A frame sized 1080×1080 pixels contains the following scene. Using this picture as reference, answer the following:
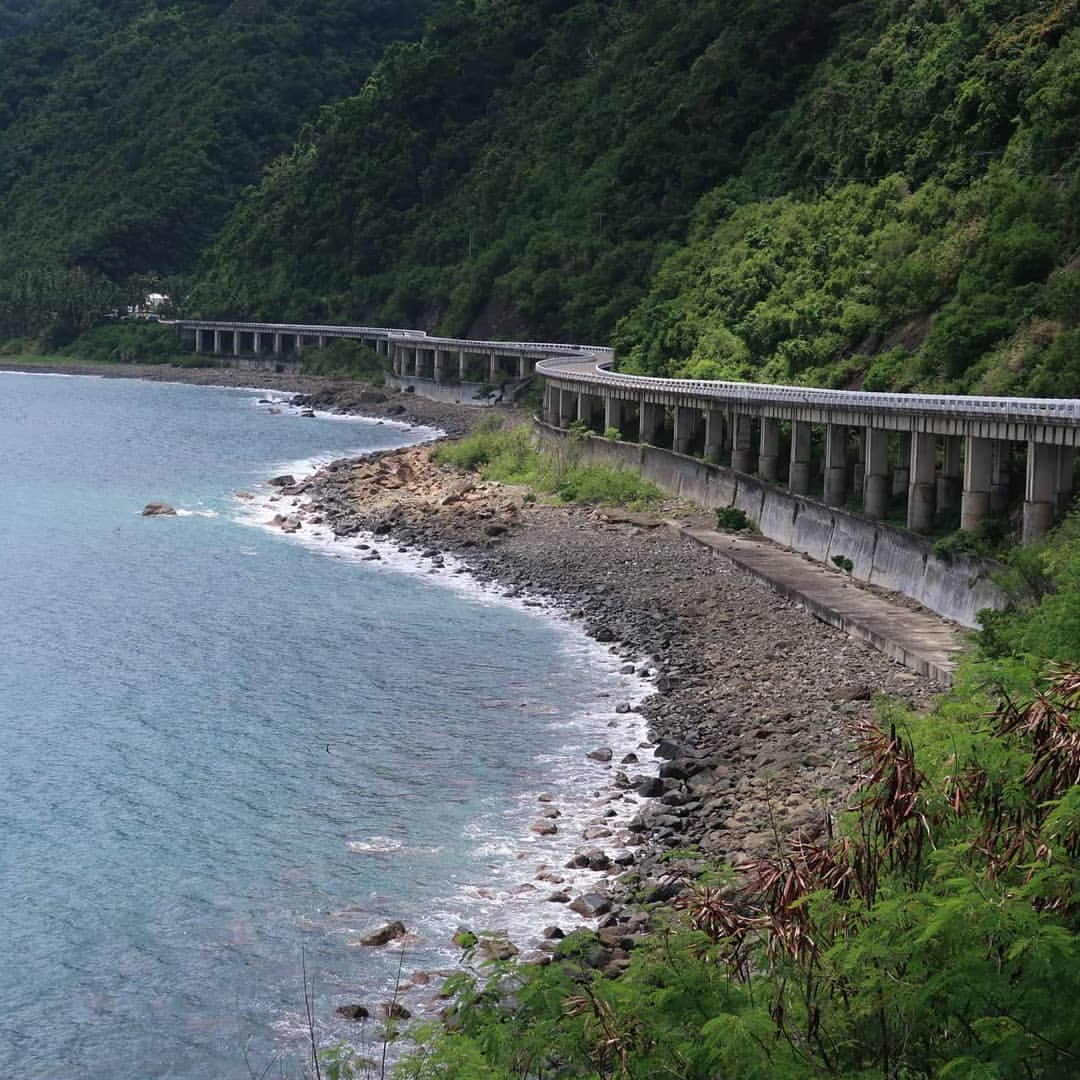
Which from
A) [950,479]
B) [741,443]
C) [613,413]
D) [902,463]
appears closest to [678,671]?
[950,479]

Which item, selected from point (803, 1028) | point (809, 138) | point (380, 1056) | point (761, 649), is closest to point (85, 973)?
point (380, 1056)

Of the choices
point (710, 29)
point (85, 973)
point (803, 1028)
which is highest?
point (710, 29)

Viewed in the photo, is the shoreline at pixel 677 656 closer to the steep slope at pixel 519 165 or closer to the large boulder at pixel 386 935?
the large boulder at pixel 386 935

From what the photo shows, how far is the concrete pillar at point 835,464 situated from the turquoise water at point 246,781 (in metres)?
9.86

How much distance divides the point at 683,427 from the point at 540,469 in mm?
9041

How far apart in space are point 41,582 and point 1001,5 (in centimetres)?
5111

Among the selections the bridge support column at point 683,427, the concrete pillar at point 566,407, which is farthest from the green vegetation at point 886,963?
the concrete pillar at point 566,407

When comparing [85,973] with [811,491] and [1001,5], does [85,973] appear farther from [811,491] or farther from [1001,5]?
[1001,5]

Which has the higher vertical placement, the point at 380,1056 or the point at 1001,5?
the point at 1001,5

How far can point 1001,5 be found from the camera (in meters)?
75.6

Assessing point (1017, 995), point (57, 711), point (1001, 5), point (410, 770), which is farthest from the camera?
point (1001, 5)

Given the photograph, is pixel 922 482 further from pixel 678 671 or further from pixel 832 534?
pixel 678 671

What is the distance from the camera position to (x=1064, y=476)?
3762cm

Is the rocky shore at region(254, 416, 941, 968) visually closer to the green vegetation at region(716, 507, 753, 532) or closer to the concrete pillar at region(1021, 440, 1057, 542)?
the green vegetation at region(716, 507, 753, 532)
